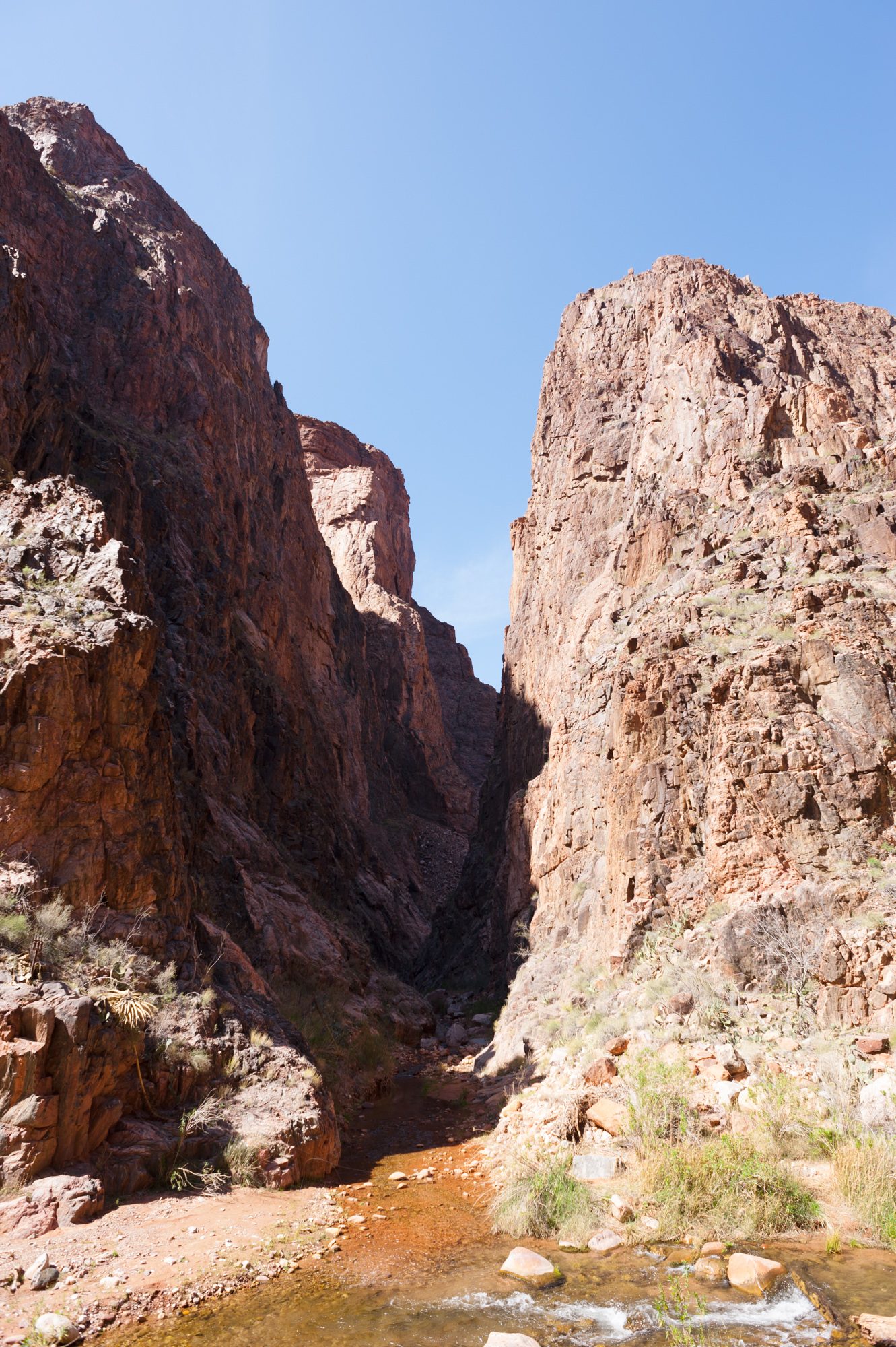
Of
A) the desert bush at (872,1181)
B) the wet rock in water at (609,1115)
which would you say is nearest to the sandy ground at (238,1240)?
the wet rock in water at (609,1115)

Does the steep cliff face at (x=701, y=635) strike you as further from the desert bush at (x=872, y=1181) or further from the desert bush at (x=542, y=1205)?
the desert bush at (x=542, y=1205)

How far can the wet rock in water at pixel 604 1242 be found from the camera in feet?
28.9

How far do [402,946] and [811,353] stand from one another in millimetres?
35301

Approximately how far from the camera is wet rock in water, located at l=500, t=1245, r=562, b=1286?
8.13 m

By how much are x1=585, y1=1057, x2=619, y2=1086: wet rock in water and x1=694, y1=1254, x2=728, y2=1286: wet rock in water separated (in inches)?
191

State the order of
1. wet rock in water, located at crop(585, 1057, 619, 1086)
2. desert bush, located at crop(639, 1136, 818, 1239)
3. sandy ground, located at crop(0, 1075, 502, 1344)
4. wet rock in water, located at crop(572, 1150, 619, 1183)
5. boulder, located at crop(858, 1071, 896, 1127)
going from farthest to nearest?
1. wet rock in water, located at crop(585, 1057, 619, 1086)
2. wet rock in water, located at crop(572, 1150, 619, 1183)
3. boulder, located at crop(858, 1071, 896, 1127)
4. desert bush, located at crop(639, 1136, 818, 1239)
5. sandy ground, located at crop(0, 1075, 502, 1344)

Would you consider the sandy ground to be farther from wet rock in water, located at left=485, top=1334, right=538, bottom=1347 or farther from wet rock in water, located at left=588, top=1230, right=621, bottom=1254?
wet rock in water, located at left=485, top=1334, right=538, bottom=1347

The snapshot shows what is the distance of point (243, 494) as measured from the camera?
132 feet

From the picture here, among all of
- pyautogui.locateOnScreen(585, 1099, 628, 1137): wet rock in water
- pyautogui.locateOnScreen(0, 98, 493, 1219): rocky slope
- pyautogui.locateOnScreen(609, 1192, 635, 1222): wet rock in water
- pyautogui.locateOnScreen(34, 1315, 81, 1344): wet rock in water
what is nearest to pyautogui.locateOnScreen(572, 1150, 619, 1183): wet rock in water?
pyautogui.locateOnScreen(585, 1099, 628, 1137): wet rock in water

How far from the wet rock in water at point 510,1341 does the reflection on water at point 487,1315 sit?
237 mm

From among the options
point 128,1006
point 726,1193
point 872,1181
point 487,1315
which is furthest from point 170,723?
point 872,1181

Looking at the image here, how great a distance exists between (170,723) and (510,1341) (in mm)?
18052

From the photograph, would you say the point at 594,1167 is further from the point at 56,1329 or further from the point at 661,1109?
the point at 56,1329

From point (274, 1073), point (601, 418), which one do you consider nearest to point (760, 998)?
point (274, 1073)
